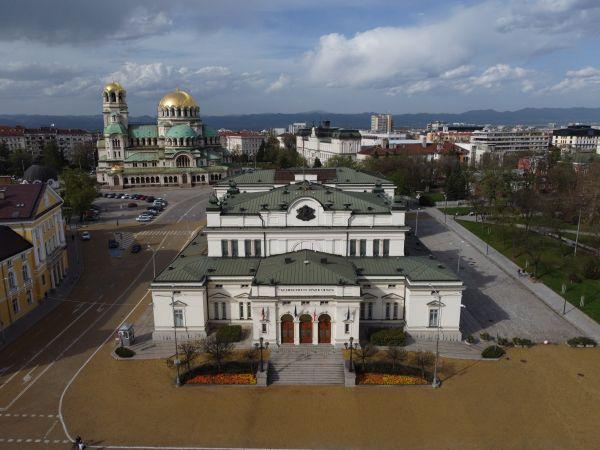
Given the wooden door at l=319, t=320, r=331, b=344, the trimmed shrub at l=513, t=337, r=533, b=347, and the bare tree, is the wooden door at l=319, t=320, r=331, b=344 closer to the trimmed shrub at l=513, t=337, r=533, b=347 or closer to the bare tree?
the bare tree

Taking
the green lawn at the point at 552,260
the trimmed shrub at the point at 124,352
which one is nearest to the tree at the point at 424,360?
the green lawn at the point at 552,260

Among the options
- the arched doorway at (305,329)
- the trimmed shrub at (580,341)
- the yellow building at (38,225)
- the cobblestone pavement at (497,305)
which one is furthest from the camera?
the yellow building at (38,225)

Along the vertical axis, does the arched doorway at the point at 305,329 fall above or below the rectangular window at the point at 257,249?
below

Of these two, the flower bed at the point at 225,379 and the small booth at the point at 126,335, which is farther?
the small booth at the point at 126,335

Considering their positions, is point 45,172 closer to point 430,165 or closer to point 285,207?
point 285,207

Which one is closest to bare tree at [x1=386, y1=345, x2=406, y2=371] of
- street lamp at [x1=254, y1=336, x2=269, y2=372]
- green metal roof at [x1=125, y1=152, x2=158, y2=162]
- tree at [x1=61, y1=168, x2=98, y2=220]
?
street lamp at [x1=254, y1=336, x2=269, y2=372]

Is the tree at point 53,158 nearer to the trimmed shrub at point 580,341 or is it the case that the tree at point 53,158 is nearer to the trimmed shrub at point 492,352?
the trimmed shrub at point 492,352

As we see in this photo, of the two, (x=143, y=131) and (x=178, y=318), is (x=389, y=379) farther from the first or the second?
(x=143, y=131)

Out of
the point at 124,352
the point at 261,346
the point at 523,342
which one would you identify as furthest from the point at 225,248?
the point at 523,342
